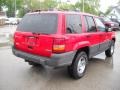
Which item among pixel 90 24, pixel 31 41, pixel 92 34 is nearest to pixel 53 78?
pixel 31 41

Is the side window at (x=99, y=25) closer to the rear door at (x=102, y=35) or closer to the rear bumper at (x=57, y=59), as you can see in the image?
the rear door at (x=102, y=35)

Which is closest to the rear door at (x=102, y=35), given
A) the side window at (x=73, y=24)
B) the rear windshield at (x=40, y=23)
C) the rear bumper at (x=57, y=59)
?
the side window at (x=73, y=24)

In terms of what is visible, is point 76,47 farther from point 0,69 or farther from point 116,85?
point 0,69

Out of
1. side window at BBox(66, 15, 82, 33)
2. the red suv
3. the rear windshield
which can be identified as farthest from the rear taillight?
side window at BBox(66, 15, 82, 33)

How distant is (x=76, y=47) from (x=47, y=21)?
1037mm

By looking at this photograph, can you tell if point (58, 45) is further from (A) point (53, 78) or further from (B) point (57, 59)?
(A) point (53, 78)

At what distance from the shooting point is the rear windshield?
5.41 metres

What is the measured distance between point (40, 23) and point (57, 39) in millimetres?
808

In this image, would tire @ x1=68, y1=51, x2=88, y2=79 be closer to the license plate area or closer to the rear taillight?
the rear taillight

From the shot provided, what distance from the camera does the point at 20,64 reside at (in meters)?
7.46

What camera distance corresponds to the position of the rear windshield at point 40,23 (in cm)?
541

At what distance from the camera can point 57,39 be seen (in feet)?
17.1

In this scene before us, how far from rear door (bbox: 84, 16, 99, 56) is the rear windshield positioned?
49.7 inches

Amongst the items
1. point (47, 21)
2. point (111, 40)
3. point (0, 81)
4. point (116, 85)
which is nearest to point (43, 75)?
point (0, 81)
